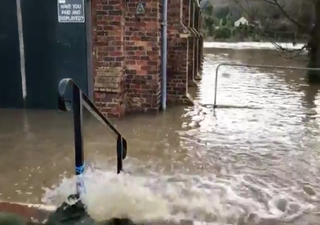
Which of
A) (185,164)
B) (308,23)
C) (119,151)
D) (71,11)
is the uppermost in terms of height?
(71,11)

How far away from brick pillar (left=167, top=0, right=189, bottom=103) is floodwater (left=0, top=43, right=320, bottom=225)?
544 mm

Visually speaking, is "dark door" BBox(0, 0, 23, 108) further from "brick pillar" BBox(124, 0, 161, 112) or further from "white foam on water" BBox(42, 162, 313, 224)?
"white foam on water" BBox(42, 162, 313, 224)

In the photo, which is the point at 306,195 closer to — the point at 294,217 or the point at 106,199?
the point at 294,217

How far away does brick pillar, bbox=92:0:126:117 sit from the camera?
7527mm

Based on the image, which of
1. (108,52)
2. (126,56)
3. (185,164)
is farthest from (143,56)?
(185,164)

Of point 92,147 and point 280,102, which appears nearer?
point 92,147

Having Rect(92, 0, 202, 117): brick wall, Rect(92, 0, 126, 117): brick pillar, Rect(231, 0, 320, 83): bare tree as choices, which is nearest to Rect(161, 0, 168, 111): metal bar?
Rect(92, 0, 202, 117): brick wall

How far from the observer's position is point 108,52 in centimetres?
764

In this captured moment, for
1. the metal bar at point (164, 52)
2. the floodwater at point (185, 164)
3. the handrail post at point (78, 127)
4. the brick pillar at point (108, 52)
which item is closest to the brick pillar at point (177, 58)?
the floodwater at point (185, 164)

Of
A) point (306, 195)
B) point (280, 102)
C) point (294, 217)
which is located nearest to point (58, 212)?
point (294, 217)

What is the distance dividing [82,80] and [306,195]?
4.69 metres

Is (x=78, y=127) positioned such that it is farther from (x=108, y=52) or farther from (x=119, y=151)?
(x=108, y=52)

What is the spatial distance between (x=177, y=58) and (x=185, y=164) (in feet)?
14.3

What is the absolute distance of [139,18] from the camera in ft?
25.9
